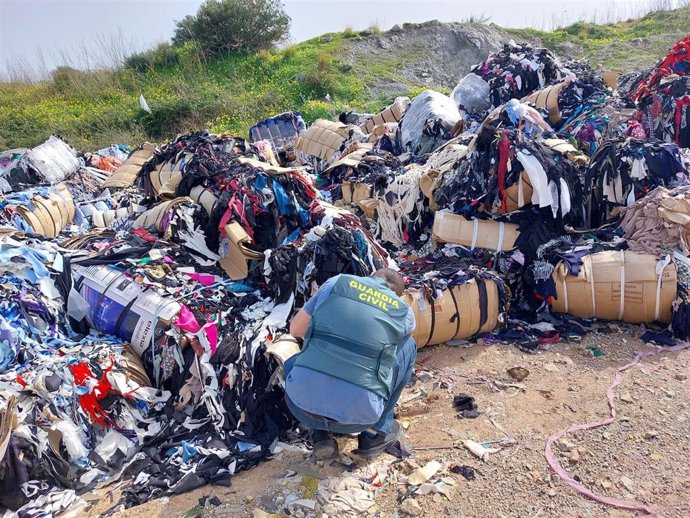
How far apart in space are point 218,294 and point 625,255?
2.69 metres

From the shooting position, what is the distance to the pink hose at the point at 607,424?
2.36 m

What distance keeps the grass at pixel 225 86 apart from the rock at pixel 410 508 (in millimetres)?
10222

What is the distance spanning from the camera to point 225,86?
15.3 m

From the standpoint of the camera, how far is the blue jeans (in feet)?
8.54

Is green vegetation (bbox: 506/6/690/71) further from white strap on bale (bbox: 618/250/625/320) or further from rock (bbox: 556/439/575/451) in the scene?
A: rock (bbox: 556/439/575/451)

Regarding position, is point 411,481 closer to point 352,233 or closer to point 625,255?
point 352,233

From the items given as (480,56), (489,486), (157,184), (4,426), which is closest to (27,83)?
(480,56)

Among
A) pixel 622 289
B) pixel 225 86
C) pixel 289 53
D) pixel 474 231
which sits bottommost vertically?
pixel 622 289

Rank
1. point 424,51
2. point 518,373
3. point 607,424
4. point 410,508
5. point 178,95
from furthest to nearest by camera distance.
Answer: point 424,51, point 178,95, point 518,373, point 607,424, point 410,508

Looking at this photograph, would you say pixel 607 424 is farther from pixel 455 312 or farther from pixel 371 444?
pixel 371 444

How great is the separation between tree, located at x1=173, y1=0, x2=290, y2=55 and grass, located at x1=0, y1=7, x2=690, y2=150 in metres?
0.58

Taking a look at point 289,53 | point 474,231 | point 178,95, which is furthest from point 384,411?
point 289,53

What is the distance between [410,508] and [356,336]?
0.78 metres

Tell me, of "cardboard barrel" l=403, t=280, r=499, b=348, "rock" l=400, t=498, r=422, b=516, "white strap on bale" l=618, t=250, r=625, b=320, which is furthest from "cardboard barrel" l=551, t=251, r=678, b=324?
"rock" l=400, t=498, r=422, b=516
